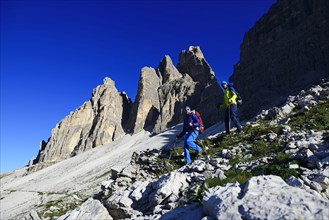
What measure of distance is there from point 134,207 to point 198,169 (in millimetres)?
2721

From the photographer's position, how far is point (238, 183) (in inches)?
294

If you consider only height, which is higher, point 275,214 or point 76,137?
point 76,137

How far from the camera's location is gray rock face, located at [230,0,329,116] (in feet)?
384

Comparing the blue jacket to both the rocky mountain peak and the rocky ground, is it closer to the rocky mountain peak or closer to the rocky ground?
the rocky ground

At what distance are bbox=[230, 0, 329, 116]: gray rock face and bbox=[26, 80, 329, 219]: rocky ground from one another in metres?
94.2

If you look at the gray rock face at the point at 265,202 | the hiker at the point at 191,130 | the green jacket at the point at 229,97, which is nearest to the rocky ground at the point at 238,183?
the gray rock face at the point at 265,202

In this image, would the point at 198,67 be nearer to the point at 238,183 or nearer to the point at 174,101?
the point at 174,101

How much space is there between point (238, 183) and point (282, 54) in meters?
137

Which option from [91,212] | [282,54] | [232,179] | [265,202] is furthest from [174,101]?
Result: [265,202]

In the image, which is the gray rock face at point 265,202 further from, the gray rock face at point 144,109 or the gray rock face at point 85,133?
the gray rock face at point 85,133

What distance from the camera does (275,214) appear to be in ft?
18.7

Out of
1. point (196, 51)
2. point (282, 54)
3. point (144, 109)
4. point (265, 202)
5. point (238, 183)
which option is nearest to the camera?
point (265, 202)

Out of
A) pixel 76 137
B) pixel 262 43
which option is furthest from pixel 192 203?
pixel 76 137

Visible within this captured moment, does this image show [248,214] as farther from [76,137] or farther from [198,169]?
[76,137]
